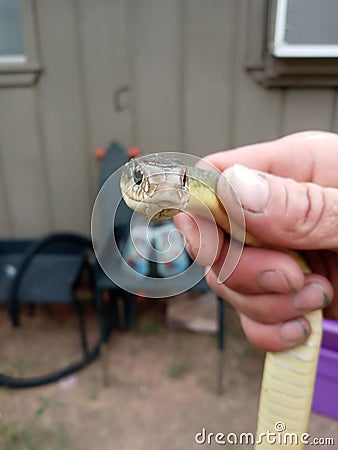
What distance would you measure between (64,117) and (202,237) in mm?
2121

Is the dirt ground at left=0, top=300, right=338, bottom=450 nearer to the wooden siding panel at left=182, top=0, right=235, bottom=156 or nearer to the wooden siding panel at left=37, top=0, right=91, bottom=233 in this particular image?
the wooden siding panel at left=37, top=0, right=91, bottom=233

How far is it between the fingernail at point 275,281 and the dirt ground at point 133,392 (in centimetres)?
132

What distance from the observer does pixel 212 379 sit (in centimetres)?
253

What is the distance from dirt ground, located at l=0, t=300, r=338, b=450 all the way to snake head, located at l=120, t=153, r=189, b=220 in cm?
176

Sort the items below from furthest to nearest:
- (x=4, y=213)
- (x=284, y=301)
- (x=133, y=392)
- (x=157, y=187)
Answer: (x=4, y=213) → (x=133, y=392) → (x=284, y=301) → (x=157, y=187)

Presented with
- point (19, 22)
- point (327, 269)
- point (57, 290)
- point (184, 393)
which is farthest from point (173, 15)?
point (184, 393)

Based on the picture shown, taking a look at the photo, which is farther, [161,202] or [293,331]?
[293,331]

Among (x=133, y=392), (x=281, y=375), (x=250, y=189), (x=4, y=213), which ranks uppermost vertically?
(x=250, y=189)

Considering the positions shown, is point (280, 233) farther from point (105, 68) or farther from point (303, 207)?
point (105, 68)

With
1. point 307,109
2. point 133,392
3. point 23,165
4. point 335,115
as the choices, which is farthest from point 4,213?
point 335,115

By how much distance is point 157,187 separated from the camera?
0.67 meters

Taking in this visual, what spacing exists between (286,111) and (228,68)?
43 cm

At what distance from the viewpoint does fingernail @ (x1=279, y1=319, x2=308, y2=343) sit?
1123 millimetres

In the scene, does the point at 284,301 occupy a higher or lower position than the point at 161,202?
lower
